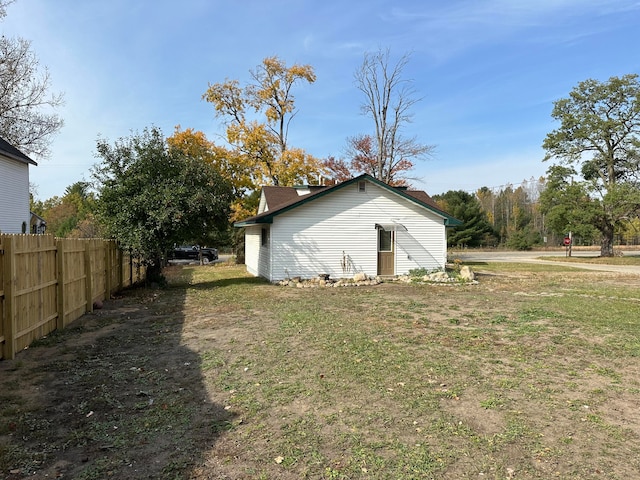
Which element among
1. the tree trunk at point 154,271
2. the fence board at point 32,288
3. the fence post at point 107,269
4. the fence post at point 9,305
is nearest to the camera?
the fence post at point 9,305

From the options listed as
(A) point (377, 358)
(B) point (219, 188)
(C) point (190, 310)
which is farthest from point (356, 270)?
(A) point (377, 358)

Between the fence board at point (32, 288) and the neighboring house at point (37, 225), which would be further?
the neighboring house at point (37, 225)

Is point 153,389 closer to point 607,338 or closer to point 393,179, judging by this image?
point 607,338

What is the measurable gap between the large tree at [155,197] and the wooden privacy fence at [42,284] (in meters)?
2.34

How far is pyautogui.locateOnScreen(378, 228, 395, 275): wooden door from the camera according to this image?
16578 millimetres

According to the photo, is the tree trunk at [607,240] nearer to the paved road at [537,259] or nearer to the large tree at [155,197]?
the paved road at [537,259]

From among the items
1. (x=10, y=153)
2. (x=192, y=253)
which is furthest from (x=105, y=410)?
(x=192, y=253)

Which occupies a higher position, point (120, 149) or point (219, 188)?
point (120, 149)

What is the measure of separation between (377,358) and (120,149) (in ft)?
37.8

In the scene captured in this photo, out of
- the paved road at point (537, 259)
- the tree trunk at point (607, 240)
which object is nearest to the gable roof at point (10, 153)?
the paved road at point (537, 259)

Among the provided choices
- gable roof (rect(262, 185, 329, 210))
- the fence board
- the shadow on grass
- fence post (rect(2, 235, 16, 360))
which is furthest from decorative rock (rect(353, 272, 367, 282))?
fence post (rect(2, 235, 16, 360))

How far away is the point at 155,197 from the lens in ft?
42.1

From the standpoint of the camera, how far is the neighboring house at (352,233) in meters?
15.4

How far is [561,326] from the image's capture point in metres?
7.58
